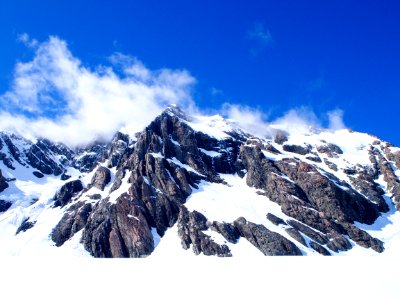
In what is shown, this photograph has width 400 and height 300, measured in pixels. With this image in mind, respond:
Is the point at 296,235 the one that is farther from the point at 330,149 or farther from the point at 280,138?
the point at 280,138

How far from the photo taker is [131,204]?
380 feet

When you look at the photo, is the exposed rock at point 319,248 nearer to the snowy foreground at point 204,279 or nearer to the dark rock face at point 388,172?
the dark rock face at point 388,172

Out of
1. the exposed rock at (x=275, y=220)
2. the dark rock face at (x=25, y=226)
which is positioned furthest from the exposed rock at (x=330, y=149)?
the dark rock face at (x=25, y=226)

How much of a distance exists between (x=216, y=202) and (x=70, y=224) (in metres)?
51.8

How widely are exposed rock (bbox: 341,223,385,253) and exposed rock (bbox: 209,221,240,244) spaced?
39.4 m

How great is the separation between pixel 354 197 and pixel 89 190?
105700 millimetres

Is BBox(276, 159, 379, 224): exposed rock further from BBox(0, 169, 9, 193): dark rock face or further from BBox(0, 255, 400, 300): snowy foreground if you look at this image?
BBox(0, 169, 9, 193): dark rock face

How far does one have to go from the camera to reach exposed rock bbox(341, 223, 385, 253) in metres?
109

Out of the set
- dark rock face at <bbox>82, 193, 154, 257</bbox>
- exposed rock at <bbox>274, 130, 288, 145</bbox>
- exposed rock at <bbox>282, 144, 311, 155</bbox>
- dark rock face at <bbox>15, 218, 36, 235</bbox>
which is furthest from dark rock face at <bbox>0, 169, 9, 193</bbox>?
exposed rock at <bbox>282, 144, 311, 155</bbox>

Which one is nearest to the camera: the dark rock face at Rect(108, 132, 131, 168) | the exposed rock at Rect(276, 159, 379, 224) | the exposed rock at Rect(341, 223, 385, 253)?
the exposed rock at Rect(341, 223, 385, 253)

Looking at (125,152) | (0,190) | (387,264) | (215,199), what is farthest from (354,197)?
(0,190)

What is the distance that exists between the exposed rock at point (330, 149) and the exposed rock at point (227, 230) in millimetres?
84709

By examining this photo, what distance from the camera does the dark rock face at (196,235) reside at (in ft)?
322

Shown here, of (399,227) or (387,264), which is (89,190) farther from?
(387,264)
